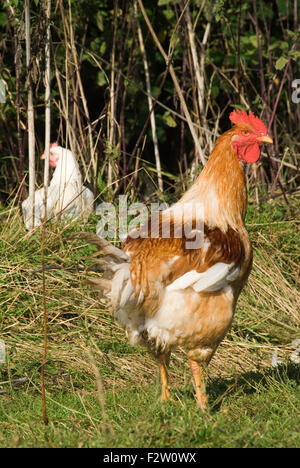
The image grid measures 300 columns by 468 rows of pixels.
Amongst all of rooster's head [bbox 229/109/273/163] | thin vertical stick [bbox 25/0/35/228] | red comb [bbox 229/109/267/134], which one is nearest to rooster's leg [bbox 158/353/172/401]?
rooster's head [bbox 229/109/273/163]

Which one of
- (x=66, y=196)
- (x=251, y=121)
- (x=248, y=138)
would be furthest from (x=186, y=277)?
(x=66, y=196)

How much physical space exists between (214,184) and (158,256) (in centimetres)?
61

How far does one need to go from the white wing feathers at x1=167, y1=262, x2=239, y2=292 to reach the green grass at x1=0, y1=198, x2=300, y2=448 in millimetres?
454

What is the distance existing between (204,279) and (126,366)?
4.00 ft

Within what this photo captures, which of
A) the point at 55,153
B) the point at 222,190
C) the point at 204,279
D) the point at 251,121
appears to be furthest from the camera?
the point at 55,153

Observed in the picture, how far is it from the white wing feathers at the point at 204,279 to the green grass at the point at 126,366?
→ 0.45 meters

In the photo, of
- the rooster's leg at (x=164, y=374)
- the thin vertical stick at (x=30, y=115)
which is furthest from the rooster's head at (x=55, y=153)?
the rooster's leg at (x=164, y=374)

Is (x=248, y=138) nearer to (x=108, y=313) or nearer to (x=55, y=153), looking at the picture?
(x=108, y=313)

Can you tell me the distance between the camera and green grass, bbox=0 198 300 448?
303 centimetres

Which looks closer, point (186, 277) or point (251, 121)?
point (186, 277)

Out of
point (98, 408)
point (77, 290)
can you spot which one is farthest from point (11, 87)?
point (98, 408)

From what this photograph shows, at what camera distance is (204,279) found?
139 inches
